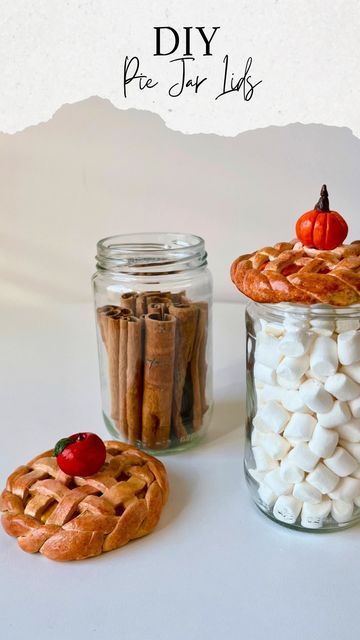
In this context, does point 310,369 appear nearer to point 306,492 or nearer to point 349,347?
point 349,347

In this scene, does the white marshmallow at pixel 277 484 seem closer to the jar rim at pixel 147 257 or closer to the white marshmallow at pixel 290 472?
the white marshmallow at pixel 290 472

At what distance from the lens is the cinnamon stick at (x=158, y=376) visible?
969 mm

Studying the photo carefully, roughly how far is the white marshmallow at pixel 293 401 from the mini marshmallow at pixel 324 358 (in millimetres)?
37

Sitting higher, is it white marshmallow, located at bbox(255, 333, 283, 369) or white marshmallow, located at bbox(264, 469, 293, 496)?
white marshmallow, located at bbox(255, 333, 283, 369)

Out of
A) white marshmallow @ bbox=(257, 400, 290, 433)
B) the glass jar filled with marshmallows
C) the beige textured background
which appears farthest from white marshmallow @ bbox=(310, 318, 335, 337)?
the beige textured background

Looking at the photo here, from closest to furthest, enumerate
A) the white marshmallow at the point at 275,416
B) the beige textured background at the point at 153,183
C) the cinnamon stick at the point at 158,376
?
the white marshmallow at the point at 275,416 → the cinnamon stick at the point at 158,376 → the beige textured background at the point at 153,183

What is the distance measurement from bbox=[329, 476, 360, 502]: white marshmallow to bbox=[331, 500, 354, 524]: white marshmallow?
1 cm

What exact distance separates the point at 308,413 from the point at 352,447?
0.07 m

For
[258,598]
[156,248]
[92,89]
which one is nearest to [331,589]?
[258,598]

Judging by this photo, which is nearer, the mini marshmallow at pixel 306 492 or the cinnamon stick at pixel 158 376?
the mini marshmallow at pixel 306 492

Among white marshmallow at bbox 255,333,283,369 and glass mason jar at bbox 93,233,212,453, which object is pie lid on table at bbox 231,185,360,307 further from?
glass mason jar at bbox 93,233,212,453

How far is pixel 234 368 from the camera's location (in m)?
1.36

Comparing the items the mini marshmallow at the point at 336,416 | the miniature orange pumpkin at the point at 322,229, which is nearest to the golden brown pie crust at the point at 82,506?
the mini marshmallow at the point at 336,416

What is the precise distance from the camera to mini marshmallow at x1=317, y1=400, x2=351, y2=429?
78cm
